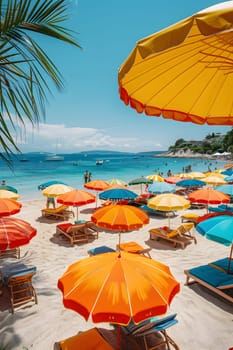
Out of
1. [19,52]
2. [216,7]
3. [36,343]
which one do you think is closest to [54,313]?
[36,343]

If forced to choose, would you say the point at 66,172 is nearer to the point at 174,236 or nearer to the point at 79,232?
the point at 79,232

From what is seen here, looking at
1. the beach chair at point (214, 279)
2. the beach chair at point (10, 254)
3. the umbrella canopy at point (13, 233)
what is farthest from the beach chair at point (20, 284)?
the beach chair at point (214, 279)

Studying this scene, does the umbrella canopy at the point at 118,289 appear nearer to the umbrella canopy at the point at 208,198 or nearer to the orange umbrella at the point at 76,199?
the orange umbrella at the point at 76,199

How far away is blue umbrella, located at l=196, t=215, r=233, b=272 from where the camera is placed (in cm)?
506

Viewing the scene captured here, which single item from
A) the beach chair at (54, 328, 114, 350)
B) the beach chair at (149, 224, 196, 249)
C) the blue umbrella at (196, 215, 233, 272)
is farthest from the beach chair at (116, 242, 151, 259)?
the beach chair at (54, 328, 114, 350)

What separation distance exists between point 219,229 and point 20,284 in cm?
464

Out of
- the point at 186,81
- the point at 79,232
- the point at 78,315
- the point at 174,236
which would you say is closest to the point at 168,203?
the point at 174,236

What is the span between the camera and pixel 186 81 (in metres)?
3.13

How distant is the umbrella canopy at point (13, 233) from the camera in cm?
530

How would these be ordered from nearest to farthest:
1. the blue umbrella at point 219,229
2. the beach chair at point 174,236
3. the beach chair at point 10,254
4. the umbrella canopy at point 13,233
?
1. the blue umbrella at point 219,229
2. the umbrella canopy at point 13,233
3. the beach chair at point 10,254
4. the beach chair at point 174,236

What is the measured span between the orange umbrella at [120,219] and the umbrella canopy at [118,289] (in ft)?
9.79

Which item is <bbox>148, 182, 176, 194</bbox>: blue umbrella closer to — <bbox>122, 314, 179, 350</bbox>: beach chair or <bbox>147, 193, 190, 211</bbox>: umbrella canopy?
<bbox>147, 193, 190, 211</bbox>: umbrella canopy

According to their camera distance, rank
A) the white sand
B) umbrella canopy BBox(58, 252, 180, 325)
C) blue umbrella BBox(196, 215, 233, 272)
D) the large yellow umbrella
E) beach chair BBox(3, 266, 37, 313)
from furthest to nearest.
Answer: the large yellow umbrella, beach chair BBox(3, 266, 37, 313), blue umbrella BBox(196, 215, 233, 272), the white sand, umbrella canopy BBox(58, 252, 180, 325)

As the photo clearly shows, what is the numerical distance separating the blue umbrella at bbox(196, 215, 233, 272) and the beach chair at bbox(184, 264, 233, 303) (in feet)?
4.47
